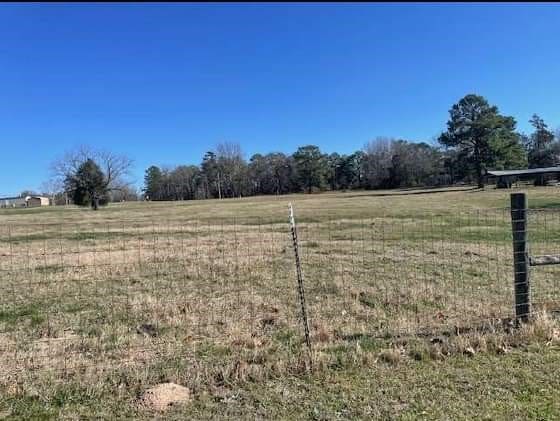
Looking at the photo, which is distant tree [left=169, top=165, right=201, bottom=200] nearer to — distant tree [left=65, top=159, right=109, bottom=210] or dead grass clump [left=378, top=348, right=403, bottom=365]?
distant tree [left=65, top=159, right=109, bottom=210]

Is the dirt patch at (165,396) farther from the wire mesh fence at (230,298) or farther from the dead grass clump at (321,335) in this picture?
the dead grass clump at (321,335)

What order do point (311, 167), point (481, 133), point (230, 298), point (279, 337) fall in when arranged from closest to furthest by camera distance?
point (279, 337), point (230, 298), point (481, 133), point (311, 167)

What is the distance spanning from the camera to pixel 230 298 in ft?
25.8

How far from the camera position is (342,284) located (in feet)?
28.2

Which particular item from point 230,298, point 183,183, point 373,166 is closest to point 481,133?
point 373,166

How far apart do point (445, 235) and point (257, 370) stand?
43.3 feet

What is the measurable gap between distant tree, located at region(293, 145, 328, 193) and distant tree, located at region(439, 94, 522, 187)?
4508 centimetres

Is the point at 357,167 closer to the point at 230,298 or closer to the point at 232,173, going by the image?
the point at 232,173

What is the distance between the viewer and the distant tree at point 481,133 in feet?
223

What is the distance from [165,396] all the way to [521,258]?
4.11 m

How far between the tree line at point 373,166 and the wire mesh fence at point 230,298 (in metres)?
61.7

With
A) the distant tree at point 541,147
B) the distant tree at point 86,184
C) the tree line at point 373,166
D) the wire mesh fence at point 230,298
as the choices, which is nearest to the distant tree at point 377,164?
the tree line at point 373,166

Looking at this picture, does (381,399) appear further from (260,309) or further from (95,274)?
(95,274)

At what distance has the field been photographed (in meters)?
3.86
